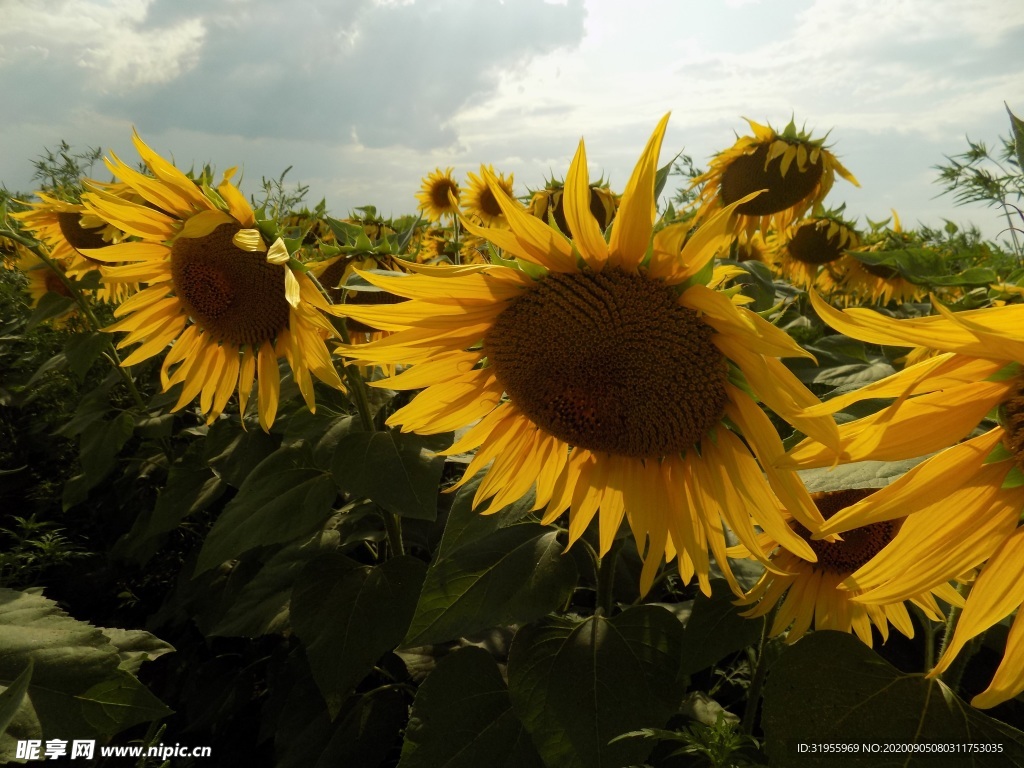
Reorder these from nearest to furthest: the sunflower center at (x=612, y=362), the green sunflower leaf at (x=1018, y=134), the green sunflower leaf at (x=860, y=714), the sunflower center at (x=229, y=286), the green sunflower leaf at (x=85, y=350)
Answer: the green sunflower leaf at (x=1018, y=134), the green sunflower leaf at (x=860, y=714), the sunflower center at (x=612, y=362), the sunflower center at (x=229, y=286), the green sunflower leaf at (x=85, y=350)

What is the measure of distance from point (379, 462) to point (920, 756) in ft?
4.27

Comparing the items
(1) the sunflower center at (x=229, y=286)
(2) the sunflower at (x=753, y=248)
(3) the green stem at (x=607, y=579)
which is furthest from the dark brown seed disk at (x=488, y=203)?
(3) the green stem at (x=607, y=579)

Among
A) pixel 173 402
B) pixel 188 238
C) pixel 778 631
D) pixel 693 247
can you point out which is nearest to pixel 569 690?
pixel 778 631

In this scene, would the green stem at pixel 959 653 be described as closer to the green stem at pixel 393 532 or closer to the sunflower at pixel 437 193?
the green stem at pixel 393 532

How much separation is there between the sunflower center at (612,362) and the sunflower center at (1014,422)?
442 mm

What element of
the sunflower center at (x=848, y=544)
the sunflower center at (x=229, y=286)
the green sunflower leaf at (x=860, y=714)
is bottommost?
the green sunflower leaf at (x=860, y=714)

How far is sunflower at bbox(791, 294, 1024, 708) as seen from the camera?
0.84 metres

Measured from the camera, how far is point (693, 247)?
3.60 ft

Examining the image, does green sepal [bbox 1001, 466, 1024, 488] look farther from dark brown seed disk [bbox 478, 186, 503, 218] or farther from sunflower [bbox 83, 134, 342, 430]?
dark brown seed disk [bbox 478, 186, 503, 218]

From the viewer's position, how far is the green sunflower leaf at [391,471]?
1.73 meters

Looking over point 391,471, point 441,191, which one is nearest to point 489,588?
point 391,471

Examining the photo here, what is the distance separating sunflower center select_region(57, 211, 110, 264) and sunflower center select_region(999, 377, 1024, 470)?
3.97 metres

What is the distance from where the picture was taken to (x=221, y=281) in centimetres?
213

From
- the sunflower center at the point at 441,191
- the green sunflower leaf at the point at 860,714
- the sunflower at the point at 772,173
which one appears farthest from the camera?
the sunflower center at the point at 441,191
